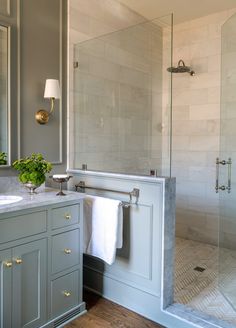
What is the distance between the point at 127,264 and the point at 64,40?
Answer: 1.93 meters

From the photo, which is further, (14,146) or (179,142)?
(179,142)

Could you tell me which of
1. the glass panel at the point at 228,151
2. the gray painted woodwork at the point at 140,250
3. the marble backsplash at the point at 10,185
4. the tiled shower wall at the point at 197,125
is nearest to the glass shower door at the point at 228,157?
the glass panel at the point at 228,151

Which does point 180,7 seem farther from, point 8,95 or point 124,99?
point 8,95

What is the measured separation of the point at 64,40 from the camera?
2494 mm

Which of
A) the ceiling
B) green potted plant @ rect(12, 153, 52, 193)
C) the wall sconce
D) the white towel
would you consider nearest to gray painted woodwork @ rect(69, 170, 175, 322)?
the white towel

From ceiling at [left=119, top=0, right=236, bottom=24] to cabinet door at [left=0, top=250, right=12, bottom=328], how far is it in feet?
8.73

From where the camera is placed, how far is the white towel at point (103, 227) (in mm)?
2014

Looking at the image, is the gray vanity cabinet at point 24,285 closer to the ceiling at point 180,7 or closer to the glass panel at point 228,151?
the glass panel at point 228,151

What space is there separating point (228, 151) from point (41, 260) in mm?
2083

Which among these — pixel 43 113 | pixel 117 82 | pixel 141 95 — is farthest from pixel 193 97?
pixel 43 113

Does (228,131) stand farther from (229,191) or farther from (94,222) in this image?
(94,222)

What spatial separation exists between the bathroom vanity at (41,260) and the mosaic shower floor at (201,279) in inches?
33.7

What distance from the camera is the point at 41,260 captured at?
1.77 meters

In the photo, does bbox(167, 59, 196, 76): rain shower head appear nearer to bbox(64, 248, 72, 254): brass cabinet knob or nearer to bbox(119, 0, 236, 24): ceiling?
bbox(119, 0, 236, 24): ceiling
